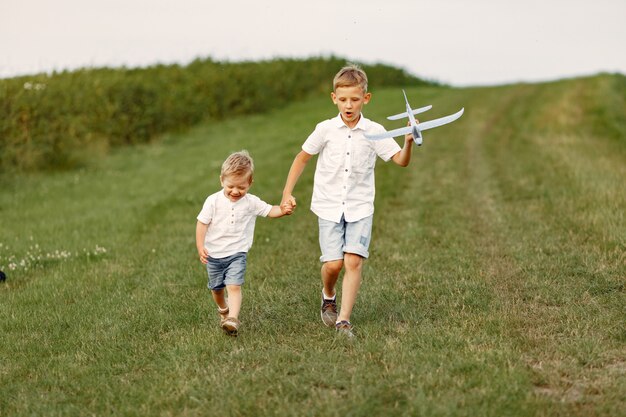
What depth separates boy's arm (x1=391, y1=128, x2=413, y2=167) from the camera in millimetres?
6211

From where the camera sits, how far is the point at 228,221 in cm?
659

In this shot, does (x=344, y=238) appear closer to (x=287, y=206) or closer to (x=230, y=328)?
(x=287, y=206)

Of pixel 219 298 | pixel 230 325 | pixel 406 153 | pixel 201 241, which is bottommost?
pixel 230 325

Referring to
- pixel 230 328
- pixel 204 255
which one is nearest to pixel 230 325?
pixel 230 328

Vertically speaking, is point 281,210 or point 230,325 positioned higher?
point 281,210

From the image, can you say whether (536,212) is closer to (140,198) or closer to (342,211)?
(342,211)

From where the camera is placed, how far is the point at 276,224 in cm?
1158

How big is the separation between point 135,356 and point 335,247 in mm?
1896

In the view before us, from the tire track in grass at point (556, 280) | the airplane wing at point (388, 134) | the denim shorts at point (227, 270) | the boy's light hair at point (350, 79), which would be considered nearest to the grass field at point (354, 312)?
the tire track in grass at point (556, 280)

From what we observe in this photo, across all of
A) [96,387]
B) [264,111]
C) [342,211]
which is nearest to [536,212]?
[342,211]

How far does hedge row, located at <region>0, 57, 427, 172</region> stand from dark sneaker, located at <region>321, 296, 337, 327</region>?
44.2 feet

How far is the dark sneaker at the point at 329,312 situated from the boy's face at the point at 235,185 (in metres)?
1.29

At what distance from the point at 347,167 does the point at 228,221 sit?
1.12 metres

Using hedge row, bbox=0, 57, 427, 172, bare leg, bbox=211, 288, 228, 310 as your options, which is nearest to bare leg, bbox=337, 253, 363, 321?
bare leg, bbox=211, 288, 228, 310
